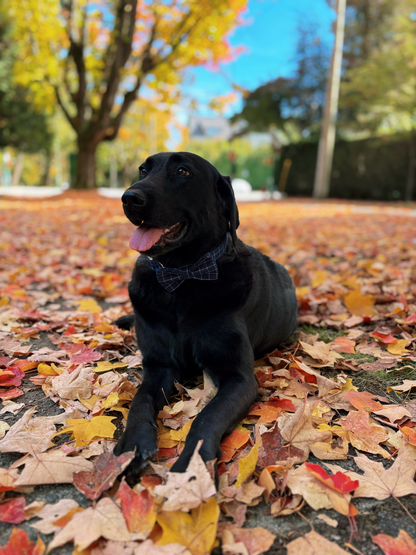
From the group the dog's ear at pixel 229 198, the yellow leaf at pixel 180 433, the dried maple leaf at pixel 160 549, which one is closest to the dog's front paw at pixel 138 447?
the yellow leaf at pixel 180 433

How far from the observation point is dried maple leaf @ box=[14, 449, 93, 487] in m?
1.66

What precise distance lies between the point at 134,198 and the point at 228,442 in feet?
4.02

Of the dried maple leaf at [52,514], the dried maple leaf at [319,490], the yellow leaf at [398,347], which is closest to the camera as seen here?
the dried maple leaf at [52,514]

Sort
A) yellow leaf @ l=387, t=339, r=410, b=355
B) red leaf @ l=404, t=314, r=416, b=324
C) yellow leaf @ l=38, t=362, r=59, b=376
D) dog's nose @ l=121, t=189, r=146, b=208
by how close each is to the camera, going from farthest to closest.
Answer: red leaf @ l=404, t=314, r=416, b=324 < yellow leaf @ l=387, t=339, r=410, b=355 < yellow leaf @ l=38, t=362, r=59, b=376 < dog's nose @ l=121, t=189, r=146, b=208

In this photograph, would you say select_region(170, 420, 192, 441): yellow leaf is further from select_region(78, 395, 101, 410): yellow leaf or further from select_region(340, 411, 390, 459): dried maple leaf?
select_region(340, 411, 390, 459): dried maple leaf

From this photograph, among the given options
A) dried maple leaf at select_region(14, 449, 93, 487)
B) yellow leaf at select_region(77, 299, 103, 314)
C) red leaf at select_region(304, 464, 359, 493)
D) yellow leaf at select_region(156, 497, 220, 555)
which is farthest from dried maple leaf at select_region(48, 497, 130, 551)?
yellow leaf at select_region(77, 299, 103, 314)

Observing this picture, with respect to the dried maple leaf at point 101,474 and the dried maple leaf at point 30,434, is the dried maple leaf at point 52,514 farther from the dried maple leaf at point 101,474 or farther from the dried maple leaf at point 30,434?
the dried maple leaf at point 30,434

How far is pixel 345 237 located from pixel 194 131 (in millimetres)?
75104

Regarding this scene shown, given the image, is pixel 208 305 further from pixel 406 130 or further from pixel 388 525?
pixel 406 130

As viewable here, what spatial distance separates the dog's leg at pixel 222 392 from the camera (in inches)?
70.1

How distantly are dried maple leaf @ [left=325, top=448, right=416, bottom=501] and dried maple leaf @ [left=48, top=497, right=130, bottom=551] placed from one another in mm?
853

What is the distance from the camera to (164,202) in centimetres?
227

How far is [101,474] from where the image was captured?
167 centimetres

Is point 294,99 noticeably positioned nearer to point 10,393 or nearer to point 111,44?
point 111,44
